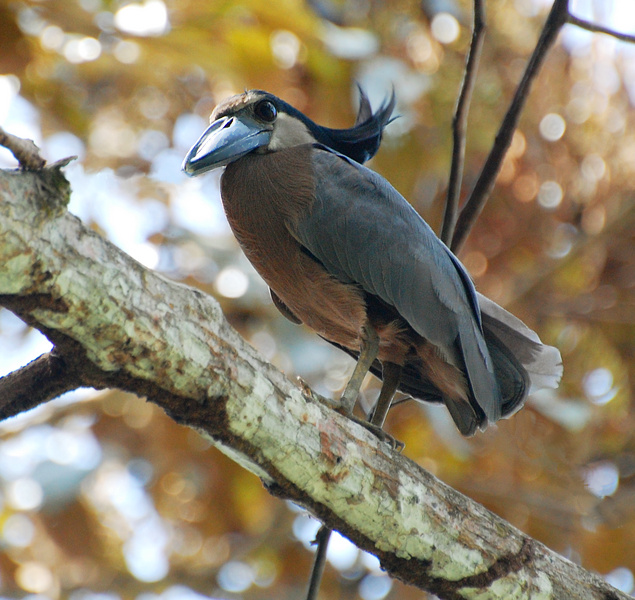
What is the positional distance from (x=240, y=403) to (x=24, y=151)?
91 centimetres

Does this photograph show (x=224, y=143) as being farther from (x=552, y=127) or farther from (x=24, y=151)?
(x=552, y=127)

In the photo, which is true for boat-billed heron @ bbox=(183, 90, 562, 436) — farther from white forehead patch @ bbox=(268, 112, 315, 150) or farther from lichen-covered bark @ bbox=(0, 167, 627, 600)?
lichen-covered bark @ bbox=(0, 167, 627, 600)

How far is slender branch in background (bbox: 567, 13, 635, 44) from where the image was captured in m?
2.87

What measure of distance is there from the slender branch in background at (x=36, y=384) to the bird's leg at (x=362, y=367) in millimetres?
1127

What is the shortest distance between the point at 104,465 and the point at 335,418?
210 inches

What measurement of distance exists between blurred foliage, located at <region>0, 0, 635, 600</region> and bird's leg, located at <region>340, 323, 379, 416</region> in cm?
223

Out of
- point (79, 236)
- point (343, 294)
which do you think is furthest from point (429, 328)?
point (79, 236)

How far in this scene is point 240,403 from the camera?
212 centimetres

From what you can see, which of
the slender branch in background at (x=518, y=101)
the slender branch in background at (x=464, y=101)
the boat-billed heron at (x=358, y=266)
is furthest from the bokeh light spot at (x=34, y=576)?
the slender branch in background at (x=518, y=101)

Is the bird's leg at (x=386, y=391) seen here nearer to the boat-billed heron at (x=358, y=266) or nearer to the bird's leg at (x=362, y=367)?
the boat-billed heron at (x=358, y=266)

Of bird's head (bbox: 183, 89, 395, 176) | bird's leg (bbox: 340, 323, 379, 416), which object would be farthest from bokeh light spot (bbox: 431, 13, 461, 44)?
bird's leg (bbox: 340, 323, 379, 416)

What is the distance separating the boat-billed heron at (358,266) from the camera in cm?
299

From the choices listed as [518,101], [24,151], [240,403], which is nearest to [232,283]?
[518,101]

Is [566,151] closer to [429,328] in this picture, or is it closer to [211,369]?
[429,328]
